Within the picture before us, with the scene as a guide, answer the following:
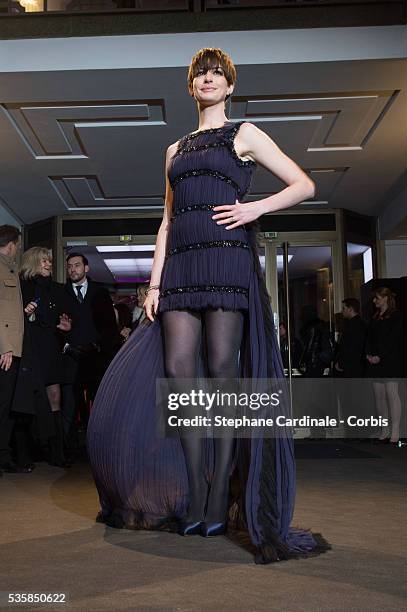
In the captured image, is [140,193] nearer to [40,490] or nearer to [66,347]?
[66,347]

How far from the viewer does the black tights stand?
222 cm

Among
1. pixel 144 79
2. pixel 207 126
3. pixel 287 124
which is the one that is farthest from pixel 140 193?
pixel 207 126

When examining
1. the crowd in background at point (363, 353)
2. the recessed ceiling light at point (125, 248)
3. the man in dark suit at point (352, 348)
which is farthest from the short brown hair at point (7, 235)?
the recessed ceiling light at point (125, 248)

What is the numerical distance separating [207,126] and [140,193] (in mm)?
6905

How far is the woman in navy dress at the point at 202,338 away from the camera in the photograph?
223cm

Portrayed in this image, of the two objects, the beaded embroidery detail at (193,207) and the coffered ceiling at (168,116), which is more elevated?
the coffered ceiling at (168,116)

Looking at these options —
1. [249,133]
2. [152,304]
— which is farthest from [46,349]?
[249,133]

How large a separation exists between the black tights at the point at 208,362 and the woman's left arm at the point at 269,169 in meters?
0.29

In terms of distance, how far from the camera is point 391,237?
10.2 meters

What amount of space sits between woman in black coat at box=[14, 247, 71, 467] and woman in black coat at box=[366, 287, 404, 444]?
3.31 meters

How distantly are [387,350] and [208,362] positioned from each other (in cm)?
498

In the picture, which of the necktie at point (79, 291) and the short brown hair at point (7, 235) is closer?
the short brown hair at point (7, 235)

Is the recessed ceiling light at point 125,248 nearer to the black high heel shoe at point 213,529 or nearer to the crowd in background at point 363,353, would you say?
the crowd in background at point 363,353

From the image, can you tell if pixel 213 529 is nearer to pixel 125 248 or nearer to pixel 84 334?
pixel 84 334
